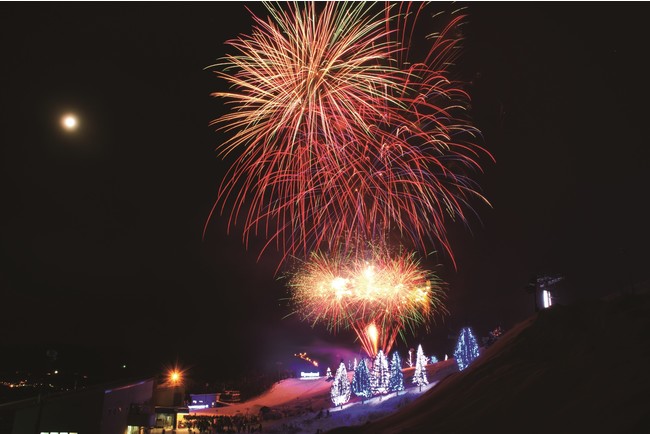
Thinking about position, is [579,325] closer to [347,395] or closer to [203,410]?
[347,395]

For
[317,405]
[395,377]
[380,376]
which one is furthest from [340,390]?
[395,377]

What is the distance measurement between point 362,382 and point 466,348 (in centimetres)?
1269

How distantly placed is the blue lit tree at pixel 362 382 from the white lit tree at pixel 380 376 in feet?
1.72

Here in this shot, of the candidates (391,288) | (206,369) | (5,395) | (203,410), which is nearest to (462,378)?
(391,288)

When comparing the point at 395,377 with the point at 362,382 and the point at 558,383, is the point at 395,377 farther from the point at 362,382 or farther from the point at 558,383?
the point at 558,383

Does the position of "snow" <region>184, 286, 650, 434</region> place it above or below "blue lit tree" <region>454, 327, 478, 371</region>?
below

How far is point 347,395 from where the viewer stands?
1953 inches

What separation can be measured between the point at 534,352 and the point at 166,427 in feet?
139

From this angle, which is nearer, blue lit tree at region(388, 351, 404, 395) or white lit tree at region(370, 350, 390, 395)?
blue lit tree at region(388, 351, 404, 395)

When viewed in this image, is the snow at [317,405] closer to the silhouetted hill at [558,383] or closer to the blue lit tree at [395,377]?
the blue lit tree at [395,377]

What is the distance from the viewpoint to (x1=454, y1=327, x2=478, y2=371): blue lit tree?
124 ft

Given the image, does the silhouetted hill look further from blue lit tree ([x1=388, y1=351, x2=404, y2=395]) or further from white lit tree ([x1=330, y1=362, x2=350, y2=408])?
white lit tree ([x1=330, y1=362, x2=350, y2=408])

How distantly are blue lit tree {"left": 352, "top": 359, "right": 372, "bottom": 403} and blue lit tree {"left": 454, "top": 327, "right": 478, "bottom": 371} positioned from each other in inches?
441

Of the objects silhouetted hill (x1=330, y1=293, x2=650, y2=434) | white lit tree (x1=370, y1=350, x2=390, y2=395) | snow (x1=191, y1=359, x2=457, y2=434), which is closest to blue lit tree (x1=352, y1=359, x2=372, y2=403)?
white lit tree (x1=370, y1=350, x2=390, y2=395)
